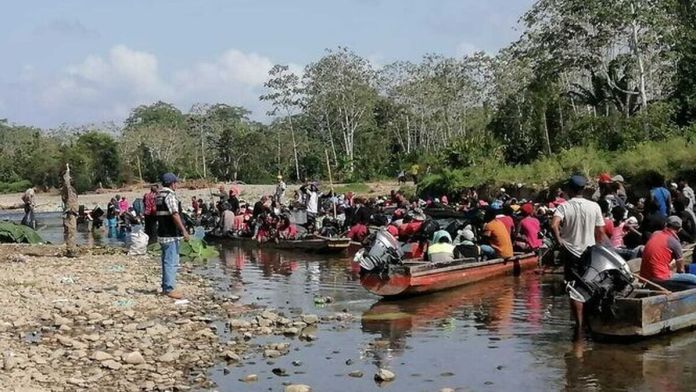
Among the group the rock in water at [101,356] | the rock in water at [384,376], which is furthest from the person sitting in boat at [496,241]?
the rock in water at [101,356]

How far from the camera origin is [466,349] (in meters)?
9.68

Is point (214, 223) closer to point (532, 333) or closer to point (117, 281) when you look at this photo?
point (117, 281)

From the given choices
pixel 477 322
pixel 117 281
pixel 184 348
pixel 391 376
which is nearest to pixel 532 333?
pixel 477 322

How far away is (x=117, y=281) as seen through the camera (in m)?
14.2

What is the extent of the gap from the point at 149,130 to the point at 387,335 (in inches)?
2624

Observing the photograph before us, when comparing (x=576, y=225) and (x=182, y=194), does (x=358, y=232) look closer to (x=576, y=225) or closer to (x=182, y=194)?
(x=576, y=225)

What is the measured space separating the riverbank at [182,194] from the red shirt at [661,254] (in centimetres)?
3763

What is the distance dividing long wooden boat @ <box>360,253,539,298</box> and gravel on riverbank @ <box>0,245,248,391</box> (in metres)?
2.20

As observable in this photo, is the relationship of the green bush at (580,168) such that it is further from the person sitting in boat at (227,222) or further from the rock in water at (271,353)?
the rock in water at (271,353)

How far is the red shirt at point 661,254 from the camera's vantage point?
9641mm

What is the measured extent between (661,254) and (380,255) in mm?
4145

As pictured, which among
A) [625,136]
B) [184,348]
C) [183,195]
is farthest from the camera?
[183,195]

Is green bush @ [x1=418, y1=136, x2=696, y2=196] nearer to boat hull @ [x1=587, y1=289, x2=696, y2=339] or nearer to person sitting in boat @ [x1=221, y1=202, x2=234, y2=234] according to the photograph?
person sitting in boat @ [x1=221, y1=202, x2=234, y2=234]

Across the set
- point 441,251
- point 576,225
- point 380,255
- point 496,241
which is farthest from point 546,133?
point 576,225
